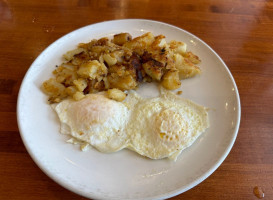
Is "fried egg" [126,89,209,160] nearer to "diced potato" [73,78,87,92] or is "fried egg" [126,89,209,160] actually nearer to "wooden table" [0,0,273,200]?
"wooden table" [0,0,273,200]

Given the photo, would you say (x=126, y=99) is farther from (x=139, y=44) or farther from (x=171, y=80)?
(x=139, y=44)

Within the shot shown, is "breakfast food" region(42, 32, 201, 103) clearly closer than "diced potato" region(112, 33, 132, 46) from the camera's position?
Yes

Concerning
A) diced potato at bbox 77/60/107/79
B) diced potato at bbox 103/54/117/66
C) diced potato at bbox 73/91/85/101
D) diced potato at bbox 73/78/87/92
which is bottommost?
diced potato at bbox 73/91/85/101

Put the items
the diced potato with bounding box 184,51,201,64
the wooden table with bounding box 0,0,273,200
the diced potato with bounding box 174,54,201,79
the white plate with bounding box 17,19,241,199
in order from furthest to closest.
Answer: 1. the diced potato with bounding box 184,51,201,64
2. the diced potato with bounding box 174,54,201,79
3. the wooden table with bounding box 0,0,273,200
4. the white plate with bounding box 17,19,241,199

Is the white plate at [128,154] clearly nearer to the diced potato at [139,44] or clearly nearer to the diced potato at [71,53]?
the diced potato at [71,53]

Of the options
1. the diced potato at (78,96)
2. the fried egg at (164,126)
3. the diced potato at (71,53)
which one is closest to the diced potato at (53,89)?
the diced potato at (78,96)

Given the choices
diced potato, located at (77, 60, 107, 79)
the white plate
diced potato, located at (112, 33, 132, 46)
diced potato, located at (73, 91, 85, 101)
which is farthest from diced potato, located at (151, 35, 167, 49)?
diced potato, located at (73, 91, 85, 101)

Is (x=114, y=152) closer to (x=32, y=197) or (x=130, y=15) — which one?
(x=32, y=197)
